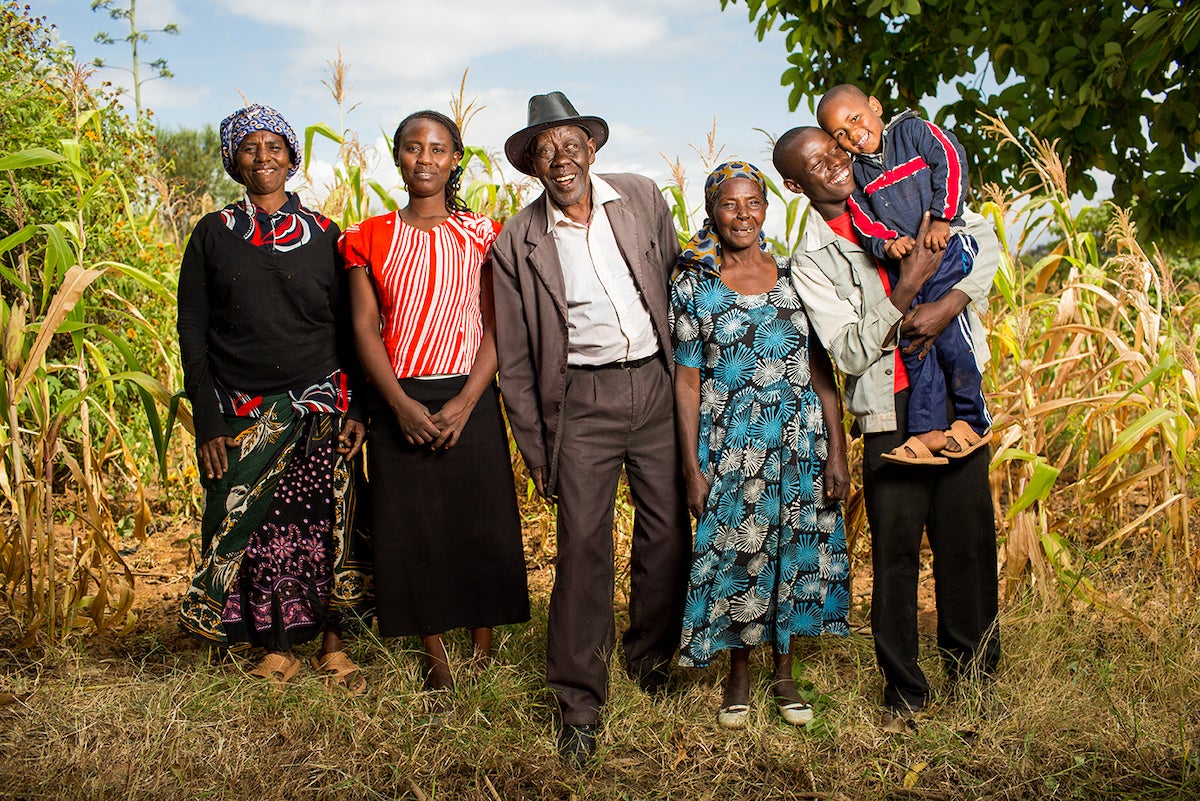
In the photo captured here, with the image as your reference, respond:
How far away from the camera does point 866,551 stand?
4.31m

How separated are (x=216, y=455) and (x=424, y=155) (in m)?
1.12

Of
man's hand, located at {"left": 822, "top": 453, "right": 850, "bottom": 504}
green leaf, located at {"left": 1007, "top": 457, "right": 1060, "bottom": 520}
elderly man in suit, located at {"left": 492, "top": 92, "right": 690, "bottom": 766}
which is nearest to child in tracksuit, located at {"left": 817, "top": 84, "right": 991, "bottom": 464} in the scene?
man's hand, located at {"left": 822, "top": 453, "right": 850, "bottom": 504}

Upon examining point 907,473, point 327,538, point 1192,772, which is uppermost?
point 907,473

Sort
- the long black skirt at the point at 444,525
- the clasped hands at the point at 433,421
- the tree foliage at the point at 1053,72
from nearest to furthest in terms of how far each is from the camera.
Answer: the clasped hands at the point at 433,421 < the long black skirt at the point at 444,525 < the tree foliage at the point at 1053,72

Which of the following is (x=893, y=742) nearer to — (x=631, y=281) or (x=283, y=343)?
(x=631, y=281)

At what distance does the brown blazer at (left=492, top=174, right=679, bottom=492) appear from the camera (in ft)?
8.98

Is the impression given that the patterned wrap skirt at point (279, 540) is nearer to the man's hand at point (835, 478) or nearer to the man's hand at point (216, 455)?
the man's hand at point (216, 455)

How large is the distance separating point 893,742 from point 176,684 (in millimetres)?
2160

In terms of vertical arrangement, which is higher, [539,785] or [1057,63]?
[1057,63]

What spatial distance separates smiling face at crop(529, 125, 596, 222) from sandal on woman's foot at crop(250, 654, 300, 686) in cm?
172

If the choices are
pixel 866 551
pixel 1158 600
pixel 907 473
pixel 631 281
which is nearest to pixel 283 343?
pixel 631 281

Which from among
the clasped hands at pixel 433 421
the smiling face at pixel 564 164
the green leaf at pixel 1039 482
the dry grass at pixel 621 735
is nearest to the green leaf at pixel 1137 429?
the green leaf at pixel 1039 482

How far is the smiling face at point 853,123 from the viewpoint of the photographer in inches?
101

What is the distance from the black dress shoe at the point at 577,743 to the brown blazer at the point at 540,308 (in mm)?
691
